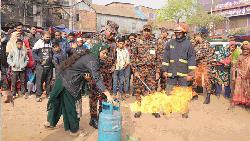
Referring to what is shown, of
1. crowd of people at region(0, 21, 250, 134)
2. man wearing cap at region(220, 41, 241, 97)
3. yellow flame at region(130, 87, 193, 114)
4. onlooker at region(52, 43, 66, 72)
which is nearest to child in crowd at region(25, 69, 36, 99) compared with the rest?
crowd of people at region(0, 21, 250, 134)

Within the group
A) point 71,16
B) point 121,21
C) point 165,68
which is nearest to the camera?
point 165,68

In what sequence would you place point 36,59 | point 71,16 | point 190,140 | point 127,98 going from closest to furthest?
point 190,140, point 36,59, point 127,98, point 71,16

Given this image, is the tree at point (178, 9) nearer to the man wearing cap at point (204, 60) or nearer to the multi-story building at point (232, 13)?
the multi-story building at point (232, 13)

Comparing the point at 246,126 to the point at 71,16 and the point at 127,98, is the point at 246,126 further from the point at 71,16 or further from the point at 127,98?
the point at 71,16

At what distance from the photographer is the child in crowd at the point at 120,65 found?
368 inches

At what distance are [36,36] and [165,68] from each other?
4.36 meters

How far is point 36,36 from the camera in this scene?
384 inches

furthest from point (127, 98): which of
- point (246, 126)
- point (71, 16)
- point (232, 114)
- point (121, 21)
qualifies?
point (121, 21)

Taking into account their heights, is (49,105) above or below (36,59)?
below

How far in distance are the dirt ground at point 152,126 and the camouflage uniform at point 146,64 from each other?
2.19 ft

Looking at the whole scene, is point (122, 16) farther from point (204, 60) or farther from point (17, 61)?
point (17, 61)

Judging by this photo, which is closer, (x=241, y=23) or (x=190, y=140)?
(x=190, y=140)

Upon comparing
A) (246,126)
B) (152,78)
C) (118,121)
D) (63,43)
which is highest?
(63,43)

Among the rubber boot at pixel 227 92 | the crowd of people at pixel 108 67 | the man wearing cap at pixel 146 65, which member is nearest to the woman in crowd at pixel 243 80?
the crowd of people at pixel 108 67
